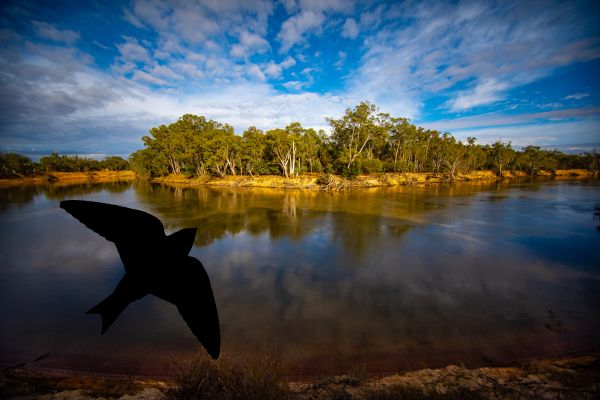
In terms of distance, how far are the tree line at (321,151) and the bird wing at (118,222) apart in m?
39.1

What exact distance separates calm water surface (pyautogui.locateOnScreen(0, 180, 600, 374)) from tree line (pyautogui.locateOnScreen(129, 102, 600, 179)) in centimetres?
2705

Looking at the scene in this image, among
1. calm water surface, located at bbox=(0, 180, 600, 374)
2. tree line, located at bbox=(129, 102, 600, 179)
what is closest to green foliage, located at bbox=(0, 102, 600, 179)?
tree line, located at bbox=(129, 102, 600, 179)

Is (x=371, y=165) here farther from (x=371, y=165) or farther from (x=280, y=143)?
(x=280, y=143)

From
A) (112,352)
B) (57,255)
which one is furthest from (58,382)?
(57,255)

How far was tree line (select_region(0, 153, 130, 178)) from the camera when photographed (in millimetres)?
57344

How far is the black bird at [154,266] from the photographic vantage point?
4.12 feet

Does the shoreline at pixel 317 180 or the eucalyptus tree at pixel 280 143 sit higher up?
the eucalyptus tree at pixel 280 143

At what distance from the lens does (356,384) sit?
478 centimetres

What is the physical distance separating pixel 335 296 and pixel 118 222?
8246 millimetres

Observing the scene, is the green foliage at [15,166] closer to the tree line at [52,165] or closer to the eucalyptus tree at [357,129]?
the tree line at [52,165]

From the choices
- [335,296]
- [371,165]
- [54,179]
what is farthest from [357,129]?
[54,179]

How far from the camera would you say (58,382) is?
496 centimetres

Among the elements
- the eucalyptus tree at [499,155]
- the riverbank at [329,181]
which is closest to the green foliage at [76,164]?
the riverbank at [329,181]

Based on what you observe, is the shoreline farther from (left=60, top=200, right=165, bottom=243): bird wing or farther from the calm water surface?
(left=60, top=200, right=165, bottom=243): bird wing
